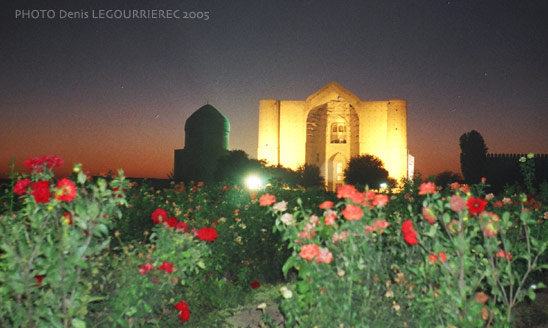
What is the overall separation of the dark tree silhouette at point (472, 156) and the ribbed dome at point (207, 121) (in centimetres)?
1977

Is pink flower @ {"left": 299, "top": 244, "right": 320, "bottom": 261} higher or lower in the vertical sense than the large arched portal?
lower

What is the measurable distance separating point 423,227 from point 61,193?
90.6 inches

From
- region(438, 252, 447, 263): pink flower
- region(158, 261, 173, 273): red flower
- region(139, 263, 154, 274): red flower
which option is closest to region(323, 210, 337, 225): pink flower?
region(438, 252, 447, 263): pink flower

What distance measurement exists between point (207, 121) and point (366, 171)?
14.6 metres

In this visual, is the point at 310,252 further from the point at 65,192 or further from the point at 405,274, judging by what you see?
the point at 65,192

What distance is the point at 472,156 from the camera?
27234mm

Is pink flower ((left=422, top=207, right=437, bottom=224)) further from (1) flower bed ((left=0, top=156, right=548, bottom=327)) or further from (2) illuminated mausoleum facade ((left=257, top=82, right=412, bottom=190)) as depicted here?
(2) illuminated mausoleum facade ((left=257, top=82, right=412, bottom=190))

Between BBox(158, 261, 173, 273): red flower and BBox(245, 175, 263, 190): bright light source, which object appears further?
BBox(245, 175, 263, 190): bright light source

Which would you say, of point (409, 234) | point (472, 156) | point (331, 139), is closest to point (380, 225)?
point (409, 234)

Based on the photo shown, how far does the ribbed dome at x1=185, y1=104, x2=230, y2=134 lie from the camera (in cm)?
3534

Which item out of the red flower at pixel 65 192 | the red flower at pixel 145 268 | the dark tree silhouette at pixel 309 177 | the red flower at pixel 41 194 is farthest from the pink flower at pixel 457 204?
the dark tree silhouette at pixel 309 177

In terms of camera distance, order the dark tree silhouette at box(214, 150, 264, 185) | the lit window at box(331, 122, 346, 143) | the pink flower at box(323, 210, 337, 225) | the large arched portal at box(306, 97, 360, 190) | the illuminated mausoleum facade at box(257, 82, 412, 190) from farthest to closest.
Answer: the lit window at box(331, 122, 346, 143) < the large arched portal at box(306, 97, 360, 190) < the illuminated mausoleum facade at box(257, 82, 412, 190) < the dark tree silhouette at box(214, 150, 264, 185) < the pink flower at box(323, 210, 337, 225)

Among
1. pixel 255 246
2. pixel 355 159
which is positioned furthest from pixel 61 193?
pixel 355 159

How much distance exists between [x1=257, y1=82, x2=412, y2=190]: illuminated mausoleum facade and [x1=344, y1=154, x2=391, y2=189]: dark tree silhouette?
5.32ft
